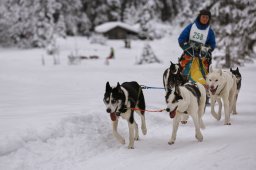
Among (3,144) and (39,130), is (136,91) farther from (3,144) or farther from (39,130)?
(3,144)

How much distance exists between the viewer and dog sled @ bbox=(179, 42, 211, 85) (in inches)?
336

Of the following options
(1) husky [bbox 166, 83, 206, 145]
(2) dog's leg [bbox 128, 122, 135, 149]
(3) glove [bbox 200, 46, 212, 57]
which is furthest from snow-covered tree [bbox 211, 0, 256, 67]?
(2) dog's leg [bbox 128, 122, 135, 149]

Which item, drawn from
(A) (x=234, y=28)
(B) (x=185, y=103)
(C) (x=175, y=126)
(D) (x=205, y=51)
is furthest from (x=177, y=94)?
(A) (x=234, y=28)

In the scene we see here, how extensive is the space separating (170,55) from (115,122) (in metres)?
30.0

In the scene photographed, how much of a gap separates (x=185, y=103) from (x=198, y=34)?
309 centimetres

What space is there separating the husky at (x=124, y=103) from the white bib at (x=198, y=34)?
248cm

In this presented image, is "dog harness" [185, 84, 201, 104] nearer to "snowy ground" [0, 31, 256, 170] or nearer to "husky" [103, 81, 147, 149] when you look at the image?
"snowy ground" [0, 31, 256, 170]

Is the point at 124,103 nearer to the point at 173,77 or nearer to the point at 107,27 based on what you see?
the point at 173,77

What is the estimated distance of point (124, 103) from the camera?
A: 234 inches

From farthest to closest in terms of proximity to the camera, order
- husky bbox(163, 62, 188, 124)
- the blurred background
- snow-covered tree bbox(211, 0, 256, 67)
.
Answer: the blurred background
snow-covered tree bbox(211, 0, 256, 67)
husky bbox(163, 62, 188, 124)

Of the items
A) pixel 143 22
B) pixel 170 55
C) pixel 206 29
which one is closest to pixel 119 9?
pixel 143 22

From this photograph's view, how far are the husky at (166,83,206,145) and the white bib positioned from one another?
2.15 m

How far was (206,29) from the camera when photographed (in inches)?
335

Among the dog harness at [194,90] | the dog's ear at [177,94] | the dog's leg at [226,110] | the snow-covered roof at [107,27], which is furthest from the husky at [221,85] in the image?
the snow-covered roof at [107,27]
